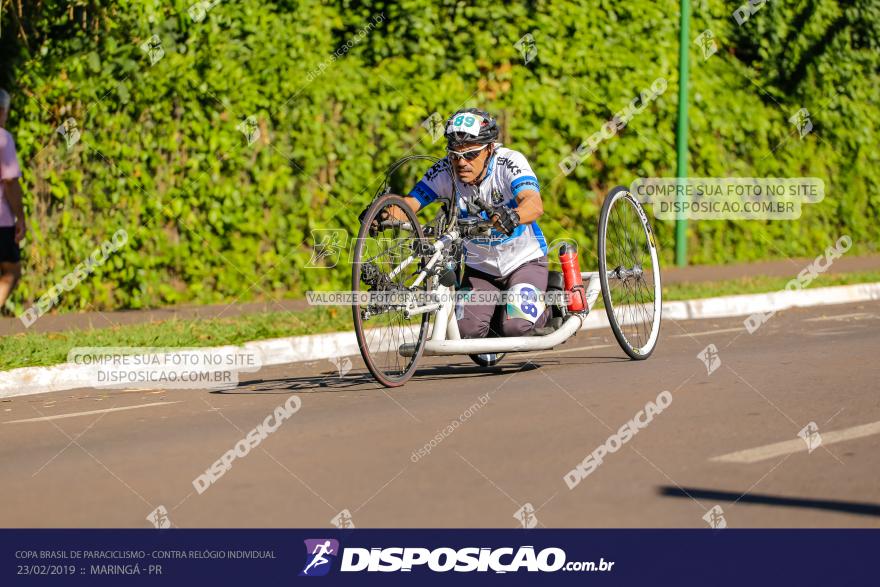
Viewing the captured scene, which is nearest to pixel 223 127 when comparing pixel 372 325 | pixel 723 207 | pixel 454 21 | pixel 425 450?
pixel 454 21

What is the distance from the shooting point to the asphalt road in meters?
5.62

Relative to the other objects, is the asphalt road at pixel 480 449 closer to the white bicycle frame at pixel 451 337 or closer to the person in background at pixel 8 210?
the white bicycle frame at pixel 451 337

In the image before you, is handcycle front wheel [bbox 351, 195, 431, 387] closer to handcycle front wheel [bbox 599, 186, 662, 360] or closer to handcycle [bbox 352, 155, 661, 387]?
handcycle [bbox 352, 155, 661, 387]

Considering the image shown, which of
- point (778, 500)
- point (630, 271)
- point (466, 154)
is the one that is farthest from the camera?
point (630, 271)

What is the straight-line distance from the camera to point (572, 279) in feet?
30.6

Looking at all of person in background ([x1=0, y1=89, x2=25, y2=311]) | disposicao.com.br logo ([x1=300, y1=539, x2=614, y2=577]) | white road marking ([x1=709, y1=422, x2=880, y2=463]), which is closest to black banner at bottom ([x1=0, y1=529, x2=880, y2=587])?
disposicao.com.br logo ([x1=300, y1=539, x2=614, y2=577])

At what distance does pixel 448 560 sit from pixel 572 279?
14.7ft

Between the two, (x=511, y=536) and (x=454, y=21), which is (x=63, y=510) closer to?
(x=511, y=536)

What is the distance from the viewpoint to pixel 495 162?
928cm

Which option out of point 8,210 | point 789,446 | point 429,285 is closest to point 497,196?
point 429,285

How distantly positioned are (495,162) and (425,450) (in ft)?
9.79

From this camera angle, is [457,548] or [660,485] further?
[660,485]

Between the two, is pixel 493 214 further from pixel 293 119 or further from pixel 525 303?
pixel 293 119

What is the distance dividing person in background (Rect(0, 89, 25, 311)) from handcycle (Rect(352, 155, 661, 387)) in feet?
11.2
